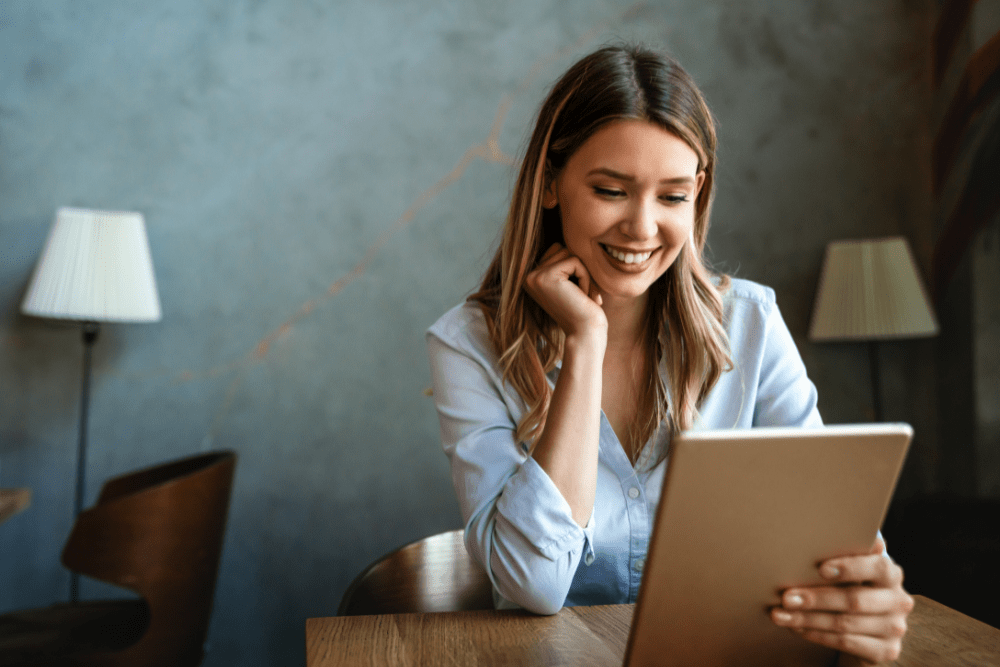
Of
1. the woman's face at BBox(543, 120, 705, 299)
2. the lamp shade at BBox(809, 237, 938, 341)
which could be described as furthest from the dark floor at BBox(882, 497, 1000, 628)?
the woman's face at BBox(543, 120, 705, 299)

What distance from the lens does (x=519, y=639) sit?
0.89m

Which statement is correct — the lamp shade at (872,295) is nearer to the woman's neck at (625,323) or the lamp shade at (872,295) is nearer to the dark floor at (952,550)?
the dark floor at (952,550)

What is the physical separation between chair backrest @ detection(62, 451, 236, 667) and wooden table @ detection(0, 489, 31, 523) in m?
0.19

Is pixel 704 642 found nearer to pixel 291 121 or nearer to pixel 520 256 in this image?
pixel 520 256

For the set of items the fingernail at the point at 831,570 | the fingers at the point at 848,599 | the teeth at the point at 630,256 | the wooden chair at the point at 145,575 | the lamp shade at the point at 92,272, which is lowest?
the wooden chair at the point at 145,575

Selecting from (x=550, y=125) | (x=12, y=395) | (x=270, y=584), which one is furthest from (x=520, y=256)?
(x=12, y=395)

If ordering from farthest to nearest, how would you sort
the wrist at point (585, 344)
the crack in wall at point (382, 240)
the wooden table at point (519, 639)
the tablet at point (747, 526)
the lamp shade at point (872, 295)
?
the crack in wall at point (382, 240)
the lamp shade at point (872, 295)
the wrist at point (585, 344)
the wooden table at point (519, 639)
the tablet at point (747, 526)

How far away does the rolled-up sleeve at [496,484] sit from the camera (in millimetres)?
1016

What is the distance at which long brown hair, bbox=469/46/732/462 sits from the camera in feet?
4.05

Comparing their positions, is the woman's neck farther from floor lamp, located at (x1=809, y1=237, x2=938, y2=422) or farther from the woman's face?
floor lamp, located at (x1=809, y1=237, x2=938, y2=422)

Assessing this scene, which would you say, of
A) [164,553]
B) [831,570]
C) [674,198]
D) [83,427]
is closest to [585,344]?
[674,198]

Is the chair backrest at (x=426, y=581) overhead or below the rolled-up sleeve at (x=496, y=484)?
below

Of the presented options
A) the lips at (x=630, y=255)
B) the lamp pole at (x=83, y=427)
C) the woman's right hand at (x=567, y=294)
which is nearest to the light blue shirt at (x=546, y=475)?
the woman's right hand at (x=567, y=294)

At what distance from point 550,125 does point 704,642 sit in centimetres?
88
